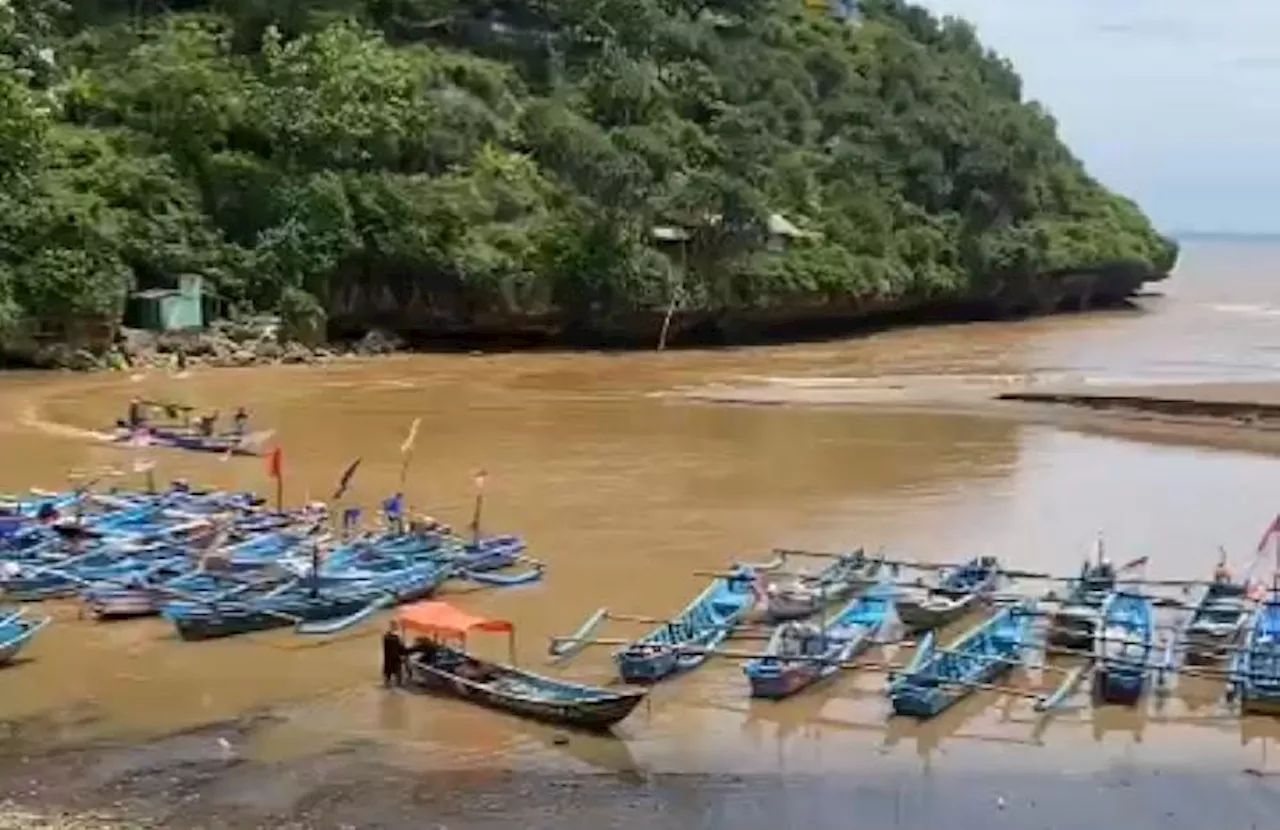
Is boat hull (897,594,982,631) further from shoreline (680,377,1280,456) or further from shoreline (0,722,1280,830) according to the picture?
shoreline (680,377,1280,456)

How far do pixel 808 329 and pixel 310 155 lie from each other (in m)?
20.8

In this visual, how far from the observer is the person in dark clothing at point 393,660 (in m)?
16.7

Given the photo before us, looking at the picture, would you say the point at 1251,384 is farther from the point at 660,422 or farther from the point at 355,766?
the point at 355,766

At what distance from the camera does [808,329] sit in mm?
63906

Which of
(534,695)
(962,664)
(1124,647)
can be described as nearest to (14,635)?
(534,695)

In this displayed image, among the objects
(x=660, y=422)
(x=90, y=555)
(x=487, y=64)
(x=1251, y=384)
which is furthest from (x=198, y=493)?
(x=487, y=64)

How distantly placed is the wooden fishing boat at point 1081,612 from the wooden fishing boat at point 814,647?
200 cm

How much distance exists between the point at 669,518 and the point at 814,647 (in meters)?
9.13

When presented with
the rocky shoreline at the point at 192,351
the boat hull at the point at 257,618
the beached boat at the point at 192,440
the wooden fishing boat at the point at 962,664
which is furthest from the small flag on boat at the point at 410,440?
the rocky shoreline at the point at 192,351

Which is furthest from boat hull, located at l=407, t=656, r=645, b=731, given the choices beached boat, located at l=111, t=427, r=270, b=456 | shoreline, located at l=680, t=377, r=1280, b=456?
shoreline, located at l=680, t=377, r=1280, b=456

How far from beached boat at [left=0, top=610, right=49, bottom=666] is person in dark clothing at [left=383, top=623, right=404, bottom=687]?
3913mm

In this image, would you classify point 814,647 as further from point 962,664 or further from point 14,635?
point 14,635

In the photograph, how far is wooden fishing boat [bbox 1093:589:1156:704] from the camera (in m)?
16.8

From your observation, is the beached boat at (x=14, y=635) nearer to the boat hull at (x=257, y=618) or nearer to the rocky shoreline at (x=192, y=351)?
the boat hull at (x=257, y=618)
